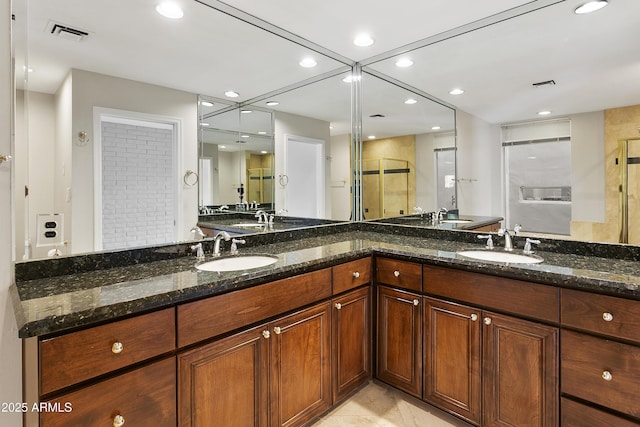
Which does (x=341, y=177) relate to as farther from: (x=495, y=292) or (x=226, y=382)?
(x=226, y=382)

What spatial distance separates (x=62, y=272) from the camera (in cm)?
138

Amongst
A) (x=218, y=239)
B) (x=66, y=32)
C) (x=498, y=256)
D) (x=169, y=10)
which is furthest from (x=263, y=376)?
(x=169, y=10)

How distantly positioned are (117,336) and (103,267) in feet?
1.91

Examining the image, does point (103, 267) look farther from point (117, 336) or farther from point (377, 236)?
point (377, 236)

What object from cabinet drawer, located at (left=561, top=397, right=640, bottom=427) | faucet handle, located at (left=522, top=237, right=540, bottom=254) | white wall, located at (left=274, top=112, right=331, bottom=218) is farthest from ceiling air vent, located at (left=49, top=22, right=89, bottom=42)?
cabinet drawer, located at (left=561, top=397, right=640, bottom=427)

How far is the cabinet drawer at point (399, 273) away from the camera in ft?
6.04

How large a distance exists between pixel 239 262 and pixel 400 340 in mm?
1034

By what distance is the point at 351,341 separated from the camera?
1.91 meters

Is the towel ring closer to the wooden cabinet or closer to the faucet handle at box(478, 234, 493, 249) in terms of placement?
the wooden cabinet

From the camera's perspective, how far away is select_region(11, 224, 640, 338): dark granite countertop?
990mm

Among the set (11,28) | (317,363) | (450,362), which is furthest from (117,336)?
(450,362)

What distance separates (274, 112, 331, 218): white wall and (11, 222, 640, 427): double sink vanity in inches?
20.7

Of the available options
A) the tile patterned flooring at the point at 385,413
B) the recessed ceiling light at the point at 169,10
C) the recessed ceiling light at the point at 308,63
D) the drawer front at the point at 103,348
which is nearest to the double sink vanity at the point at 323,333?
the drawer front at the point at 103,348

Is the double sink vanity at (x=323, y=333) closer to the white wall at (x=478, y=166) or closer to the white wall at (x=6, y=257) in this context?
the white wall at (x=6, y=257)
